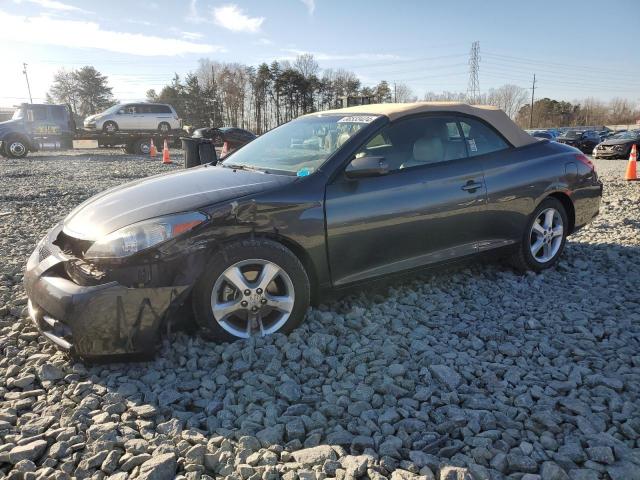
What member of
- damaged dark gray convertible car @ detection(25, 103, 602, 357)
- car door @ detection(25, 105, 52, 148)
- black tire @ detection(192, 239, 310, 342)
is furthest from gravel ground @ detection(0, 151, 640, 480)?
car door @ detection(25, 105, 52, 148)

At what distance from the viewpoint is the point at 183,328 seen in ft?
11.0

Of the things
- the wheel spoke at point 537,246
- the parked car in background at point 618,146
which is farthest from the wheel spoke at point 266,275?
the parked car in background at point 618,146

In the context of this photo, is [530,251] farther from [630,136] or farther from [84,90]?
[84,90]

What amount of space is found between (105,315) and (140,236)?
485 mm

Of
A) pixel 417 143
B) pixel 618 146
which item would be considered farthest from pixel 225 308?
pixel 618 146

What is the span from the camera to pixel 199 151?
5398mm

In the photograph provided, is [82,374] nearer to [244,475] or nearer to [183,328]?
[183,328]

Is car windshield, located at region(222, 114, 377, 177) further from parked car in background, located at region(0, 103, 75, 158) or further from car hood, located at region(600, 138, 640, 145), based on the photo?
car hood, located at region(600, 138, 640, 145)

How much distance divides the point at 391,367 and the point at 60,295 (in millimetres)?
1958

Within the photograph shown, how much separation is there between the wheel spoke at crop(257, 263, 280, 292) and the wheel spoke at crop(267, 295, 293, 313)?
0.09 metres

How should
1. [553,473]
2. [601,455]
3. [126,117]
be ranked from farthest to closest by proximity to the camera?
[126,117] < [601,455] < [553,473]

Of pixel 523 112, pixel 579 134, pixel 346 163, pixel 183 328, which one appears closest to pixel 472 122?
pixel 346 163

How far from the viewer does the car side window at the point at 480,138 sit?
14.2ft

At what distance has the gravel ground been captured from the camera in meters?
2.20
